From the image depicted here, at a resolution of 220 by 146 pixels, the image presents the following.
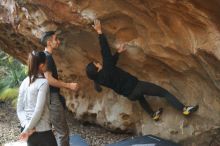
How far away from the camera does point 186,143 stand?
6934 millimetres

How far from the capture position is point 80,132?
30.0 feet

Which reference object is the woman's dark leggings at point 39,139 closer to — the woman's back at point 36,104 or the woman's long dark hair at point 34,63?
the woman's back at point 36,104

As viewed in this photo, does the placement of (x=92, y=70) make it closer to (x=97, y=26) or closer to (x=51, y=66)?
(x=97, y=26)

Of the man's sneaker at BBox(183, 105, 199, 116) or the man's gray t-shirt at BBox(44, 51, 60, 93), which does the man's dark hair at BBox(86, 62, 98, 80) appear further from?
the man's sneaker at BBox(183, 105, 199, 116)

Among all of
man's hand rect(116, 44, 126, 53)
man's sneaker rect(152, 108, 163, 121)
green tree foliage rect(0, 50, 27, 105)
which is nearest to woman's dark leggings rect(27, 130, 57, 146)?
man's hand rect(116, 44, 126, 53)

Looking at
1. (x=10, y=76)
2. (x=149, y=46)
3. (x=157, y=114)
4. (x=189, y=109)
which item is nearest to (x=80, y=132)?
(x=157, y=114)

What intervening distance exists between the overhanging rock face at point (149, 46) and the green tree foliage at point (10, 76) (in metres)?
7.26

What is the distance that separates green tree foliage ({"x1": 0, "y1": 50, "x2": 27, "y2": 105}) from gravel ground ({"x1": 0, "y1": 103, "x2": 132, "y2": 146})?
10.2 ft

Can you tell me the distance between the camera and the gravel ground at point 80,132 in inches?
332

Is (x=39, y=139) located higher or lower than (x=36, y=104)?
lower

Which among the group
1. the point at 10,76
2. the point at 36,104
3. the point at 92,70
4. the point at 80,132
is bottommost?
the point at 80,132

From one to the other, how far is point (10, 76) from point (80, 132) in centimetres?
983

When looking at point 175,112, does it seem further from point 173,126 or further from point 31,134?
point 31,134

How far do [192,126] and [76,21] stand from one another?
271 centimetres
